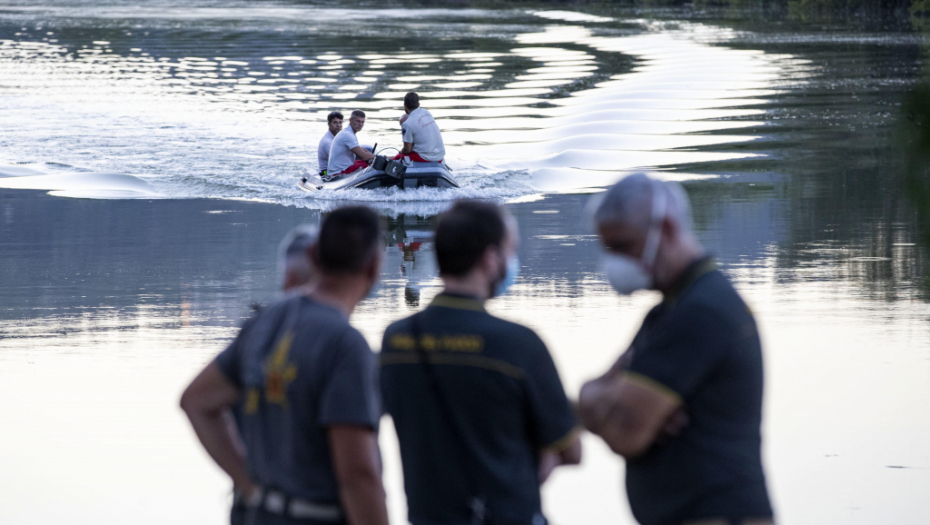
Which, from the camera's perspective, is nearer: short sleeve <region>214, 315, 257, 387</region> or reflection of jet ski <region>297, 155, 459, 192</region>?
short sleeve <region>214, 315, 257, 387</region>

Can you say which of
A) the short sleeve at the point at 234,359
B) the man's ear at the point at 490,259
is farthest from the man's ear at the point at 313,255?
the man's ear at the point at 490,259

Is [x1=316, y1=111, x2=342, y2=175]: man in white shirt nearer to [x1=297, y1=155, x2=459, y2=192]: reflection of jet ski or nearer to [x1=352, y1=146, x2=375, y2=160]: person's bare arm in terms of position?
[x1=352, y1=146, x2=375, y2=160]: person's bare arm

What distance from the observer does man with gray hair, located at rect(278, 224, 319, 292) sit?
3854 millimetres

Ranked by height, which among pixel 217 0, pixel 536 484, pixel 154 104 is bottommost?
pixel 536 484

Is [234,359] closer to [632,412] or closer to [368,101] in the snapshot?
[632,412]

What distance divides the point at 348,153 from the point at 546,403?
16.1m

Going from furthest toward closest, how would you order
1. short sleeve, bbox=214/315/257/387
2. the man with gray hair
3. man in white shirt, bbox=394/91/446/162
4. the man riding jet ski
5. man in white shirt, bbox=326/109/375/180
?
man in white shirt, bbox=326/109/375/180, the man riding jet ski, man in white shirt, bbox=394/91/446/162, the man with gray hair, short sleeve, bbox=214/315/257/387

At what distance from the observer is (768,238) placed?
14.0 metres

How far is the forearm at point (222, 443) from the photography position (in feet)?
11.9

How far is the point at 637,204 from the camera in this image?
129 inches

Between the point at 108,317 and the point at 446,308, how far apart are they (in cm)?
747

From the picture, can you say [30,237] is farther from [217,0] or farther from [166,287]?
[217,0]

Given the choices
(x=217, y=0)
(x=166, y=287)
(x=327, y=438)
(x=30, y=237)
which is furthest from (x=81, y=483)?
(x=217, y=0)

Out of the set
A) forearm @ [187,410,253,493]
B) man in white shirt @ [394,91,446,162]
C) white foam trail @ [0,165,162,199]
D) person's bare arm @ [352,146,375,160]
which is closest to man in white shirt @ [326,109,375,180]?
person's bare arm @ [352,146,375,160]
